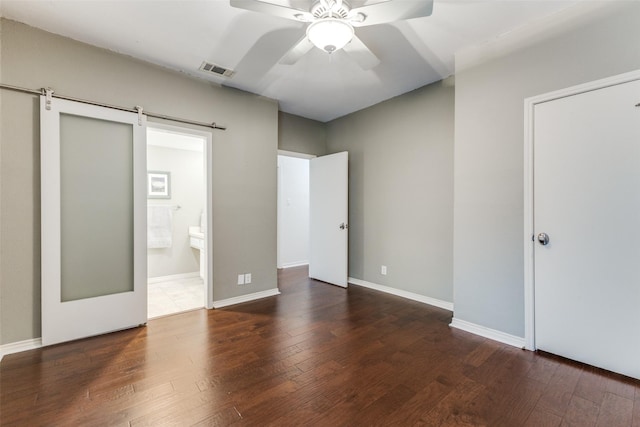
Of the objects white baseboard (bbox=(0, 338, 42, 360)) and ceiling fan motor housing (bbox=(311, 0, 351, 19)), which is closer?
ceiling fan motor housing (bbox=(311, 0, 351, 19))

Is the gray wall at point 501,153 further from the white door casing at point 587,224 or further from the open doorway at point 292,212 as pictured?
the open doorway at point 292,212

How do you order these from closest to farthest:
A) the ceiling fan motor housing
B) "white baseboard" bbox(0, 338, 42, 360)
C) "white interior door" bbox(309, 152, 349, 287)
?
the ceiling fan motor housing, "white baseboard" bbox(0, 338, 42, 360), "white interior door" bbox(309, 152, 349, 287)

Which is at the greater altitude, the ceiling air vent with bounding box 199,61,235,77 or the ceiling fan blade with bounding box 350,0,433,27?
the ceiling air vent with bounding box 199,61,235,77

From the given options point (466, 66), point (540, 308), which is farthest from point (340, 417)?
point (466, 66)

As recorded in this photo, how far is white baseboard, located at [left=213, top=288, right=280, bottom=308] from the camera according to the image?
11.1 feet

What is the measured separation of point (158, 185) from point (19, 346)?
9.48 feet

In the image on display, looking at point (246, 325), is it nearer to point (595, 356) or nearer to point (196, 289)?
point (196, 289)

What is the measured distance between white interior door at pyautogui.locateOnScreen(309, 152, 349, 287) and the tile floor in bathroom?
1.89 meters

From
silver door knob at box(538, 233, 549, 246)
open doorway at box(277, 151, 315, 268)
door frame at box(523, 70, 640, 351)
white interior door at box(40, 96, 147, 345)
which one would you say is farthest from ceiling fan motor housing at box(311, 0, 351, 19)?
open doorway at box(277, 151, 315, 268)

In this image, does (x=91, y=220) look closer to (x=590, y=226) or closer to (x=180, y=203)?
(x=180, y=203)

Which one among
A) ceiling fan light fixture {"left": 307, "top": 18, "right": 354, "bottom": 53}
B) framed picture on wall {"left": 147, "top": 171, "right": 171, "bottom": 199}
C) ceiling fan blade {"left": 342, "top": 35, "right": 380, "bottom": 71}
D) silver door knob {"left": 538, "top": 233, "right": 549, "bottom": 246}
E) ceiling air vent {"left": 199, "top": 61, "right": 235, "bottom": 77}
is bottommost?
silver door knob {"left": 538, "top": 233, "right": 549, "bottom": 246}

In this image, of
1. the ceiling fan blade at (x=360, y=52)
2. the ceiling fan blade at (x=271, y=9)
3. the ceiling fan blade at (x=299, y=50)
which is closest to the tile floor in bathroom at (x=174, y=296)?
the ceiling fan blade at (x=299, y=50)

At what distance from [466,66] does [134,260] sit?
3.84 meters

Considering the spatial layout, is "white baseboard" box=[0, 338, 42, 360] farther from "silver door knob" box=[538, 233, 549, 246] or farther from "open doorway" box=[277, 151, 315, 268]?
"silver door knob" box=[538, 233, 549, 246]
